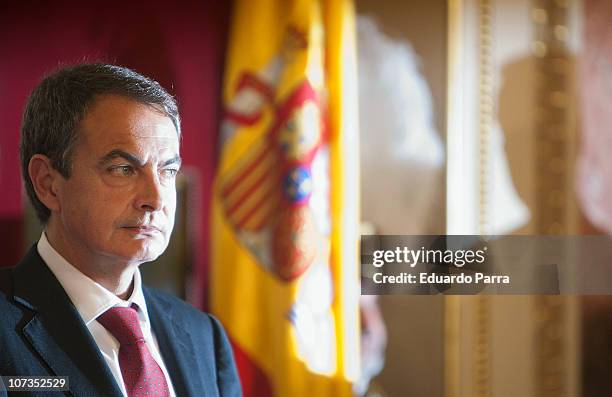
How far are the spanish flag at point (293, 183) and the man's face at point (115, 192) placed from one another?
0.46m

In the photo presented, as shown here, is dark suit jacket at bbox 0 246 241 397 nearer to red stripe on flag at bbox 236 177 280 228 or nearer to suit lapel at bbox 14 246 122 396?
suit lapel at bbox 14 246 122 396

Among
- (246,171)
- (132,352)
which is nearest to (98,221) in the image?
(132,352)

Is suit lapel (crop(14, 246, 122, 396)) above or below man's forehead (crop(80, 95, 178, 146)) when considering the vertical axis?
below

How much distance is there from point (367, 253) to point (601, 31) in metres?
0.56

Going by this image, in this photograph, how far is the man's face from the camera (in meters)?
0.75

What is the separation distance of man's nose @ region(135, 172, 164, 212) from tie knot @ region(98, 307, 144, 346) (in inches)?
4.7

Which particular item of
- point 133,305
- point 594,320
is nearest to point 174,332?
point 133,305

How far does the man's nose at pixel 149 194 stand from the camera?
0.76m

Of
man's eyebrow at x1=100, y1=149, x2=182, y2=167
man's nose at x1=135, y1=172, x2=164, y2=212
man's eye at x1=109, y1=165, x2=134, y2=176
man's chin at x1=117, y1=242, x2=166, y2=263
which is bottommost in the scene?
man's chin at x1=117, y1=242, x2=166, y2=263

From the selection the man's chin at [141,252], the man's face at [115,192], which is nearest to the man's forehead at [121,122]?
the man's face at [115,192]

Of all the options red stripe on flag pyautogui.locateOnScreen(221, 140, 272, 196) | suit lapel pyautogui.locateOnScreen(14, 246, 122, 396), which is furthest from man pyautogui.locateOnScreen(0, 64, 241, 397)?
red stripe on flag pyautogui.locateOnScreen(221, 140, 272, 196)

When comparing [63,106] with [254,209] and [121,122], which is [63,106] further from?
[254,209]

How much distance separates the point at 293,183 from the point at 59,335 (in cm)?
59

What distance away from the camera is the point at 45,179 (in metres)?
0.75
